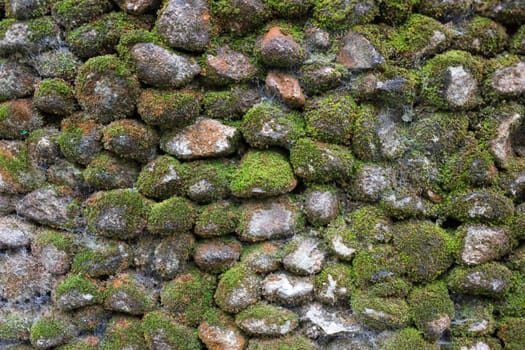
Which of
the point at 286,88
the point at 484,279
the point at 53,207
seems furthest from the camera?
Result: the point at 53,207

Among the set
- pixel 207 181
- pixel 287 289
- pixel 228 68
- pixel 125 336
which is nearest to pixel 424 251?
pixel 287 289

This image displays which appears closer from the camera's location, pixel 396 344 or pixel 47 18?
pixel 396 344

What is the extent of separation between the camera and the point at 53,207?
7.84 ft

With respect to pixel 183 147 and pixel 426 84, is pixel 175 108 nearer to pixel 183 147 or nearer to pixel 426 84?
pixel 183 147

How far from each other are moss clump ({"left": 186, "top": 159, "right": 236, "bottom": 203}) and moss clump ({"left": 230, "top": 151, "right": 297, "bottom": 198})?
51 millimetres

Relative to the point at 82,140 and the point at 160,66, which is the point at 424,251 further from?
the point at 82,140

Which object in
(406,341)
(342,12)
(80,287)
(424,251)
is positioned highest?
(342,12)

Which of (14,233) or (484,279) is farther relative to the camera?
(14,233)

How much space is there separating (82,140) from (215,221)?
2.88ft

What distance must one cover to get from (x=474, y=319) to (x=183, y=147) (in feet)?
5.94

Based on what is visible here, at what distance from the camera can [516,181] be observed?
7.39ft

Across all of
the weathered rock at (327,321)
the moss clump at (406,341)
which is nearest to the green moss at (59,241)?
the weathered rock at (327,321)

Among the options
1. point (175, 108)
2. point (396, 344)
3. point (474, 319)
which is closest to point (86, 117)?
point (175, 108)

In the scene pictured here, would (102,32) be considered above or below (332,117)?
above
